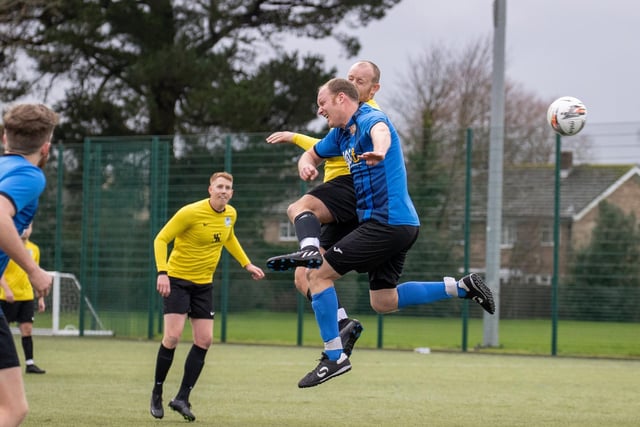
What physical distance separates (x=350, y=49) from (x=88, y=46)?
7345mm

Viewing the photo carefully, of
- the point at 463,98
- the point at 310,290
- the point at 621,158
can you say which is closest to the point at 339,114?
the point at 310,290

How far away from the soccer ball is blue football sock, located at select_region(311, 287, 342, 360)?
3558mm

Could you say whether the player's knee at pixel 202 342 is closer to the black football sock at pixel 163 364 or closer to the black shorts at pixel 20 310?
the black football sock at pixel 163 364

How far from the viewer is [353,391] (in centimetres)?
1085

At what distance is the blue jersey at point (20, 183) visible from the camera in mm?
5094

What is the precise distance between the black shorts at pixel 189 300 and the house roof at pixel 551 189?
964 cm

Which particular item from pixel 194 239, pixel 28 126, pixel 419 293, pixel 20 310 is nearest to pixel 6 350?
pixel 28 126

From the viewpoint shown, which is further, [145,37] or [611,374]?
[145,37]

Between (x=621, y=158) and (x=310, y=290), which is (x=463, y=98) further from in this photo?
(x=310, y=290)

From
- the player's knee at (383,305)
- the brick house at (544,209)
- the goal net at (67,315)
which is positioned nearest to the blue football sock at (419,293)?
the player's knee at (383,305)

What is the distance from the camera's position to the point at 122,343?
715 inches

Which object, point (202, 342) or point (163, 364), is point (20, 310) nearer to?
point (163, 364)

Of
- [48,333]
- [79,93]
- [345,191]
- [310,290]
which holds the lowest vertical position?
[48,333]

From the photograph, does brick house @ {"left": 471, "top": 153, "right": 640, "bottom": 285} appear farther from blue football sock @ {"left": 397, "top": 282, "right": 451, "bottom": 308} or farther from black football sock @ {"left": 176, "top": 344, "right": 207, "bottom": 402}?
blue football sock @ {"left": 397, "top": 282, "right": 451, "bottom": 308}
